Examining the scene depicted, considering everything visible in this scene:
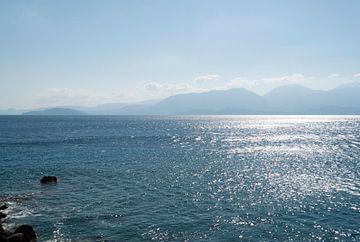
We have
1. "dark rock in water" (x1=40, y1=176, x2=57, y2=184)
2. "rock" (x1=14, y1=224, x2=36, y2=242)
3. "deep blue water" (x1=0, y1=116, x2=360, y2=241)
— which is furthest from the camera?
"dark rock in water" (x1=40, y1=176, x2=57, y2=184)

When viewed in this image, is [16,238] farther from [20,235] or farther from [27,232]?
[27,232]

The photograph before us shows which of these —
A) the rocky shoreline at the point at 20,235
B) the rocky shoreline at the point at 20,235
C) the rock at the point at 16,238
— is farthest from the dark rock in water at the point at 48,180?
the rock at the point at 16,238

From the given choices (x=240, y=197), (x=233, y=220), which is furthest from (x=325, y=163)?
(x=233, y=220)

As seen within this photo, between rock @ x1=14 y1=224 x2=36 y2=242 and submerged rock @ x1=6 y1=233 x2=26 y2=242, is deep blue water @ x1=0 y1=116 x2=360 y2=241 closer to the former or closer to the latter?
rock @ x1=14 y1=224 x2=36 y2=242

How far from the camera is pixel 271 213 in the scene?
134 feet

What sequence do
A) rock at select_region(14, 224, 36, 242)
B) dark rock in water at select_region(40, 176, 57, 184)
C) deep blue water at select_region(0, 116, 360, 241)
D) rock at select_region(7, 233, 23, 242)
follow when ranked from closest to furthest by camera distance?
rock at select_region(7, 233, 23, 242) < rock at select_region(14, 224, 36, 242) < deep blue water at select_region(0, 116, 360, 241) < dark rock in water at select_region(40, 176, 57, 184)

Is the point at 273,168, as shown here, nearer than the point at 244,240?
No

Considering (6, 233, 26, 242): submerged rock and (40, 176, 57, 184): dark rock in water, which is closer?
(6, 233, 26, 242): submerged rock

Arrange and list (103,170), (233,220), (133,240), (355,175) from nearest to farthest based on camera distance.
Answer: (133,240)
(233,220)
(355,175)
(103,170)

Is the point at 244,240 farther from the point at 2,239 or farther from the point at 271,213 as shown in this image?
the point at 2,239

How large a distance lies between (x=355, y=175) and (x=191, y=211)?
37562 mm

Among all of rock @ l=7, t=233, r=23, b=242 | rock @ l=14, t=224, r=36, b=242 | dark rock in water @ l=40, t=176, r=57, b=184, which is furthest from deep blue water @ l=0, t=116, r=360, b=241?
rock @ l=7, t=233, r=23, b=242

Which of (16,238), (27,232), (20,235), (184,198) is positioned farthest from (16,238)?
(184,198)

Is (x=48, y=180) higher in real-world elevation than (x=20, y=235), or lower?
lower
